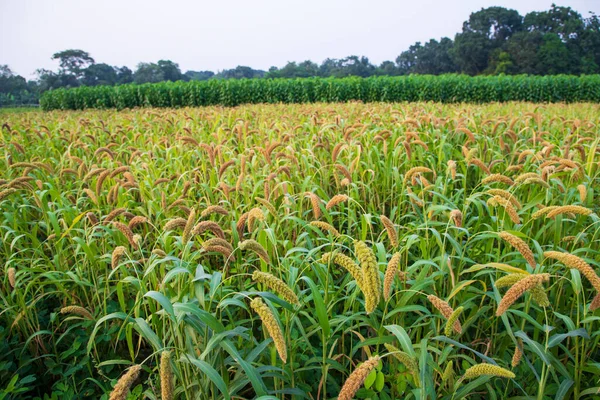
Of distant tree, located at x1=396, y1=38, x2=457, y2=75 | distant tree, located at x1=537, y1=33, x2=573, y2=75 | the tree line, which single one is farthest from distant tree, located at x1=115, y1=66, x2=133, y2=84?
distant tree, located at x1=537, y1=33, x2=573, y2=75

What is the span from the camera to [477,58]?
6247 cm

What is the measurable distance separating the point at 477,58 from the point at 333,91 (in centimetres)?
5101

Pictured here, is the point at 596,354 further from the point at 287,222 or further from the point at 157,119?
A: the point at 157,119

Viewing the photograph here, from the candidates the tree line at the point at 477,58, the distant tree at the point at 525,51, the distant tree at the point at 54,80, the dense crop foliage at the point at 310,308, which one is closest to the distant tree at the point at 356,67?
the tree line at the point at 477,58

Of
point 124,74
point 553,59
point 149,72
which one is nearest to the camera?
point 124,74

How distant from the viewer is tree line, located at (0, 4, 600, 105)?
49.8 metres

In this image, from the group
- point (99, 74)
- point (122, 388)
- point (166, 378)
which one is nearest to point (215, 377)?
point (166, 378)

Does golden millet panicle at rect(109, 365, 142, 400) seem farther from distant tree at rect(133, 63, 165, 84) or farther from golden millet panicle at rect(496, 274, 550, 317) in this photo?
distant tree at rect(133, 63, 165, 84)

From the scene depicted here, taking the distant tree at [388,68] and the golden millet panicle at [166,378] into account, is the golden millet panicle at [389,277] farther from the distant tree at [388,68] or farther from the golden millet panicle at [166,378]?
the distant tree at [388,68]

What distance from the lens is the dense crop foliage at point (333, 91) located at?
21.6 metres

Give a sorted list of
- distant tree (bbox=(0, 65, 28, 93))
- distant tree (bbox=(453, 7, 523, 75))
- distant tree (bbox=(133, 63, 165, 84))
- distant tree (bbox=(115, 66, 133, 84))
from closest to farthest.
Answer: distant tree (bbox=(0, 65, 28, 93)), distant tree (bbox=(115, 66, 133, 84)), distant tree (bbox=(133, 63, 165, 84)), distant tree (bbox=(453, 7, 523, 75))

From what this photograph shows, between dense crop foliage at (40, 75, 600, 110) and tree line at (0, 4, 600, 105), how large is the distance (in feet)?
74.8

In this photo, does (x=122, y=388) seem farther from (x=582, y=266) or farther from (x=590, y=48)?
(x=590, y=48)

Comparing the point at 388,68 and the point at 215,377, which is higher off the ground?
the point at 388,68
